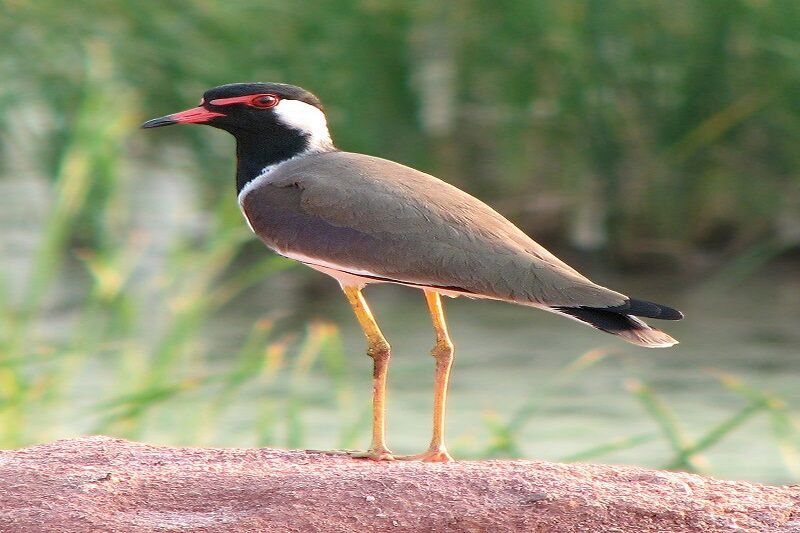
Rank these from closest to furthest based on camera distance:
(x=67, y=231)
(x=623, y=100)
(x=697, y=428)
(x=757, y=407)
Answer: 1. (x=757, y=407)
2. (x=697, y=428)
3. (x=623, y=100)
4. (x=67, y=231)

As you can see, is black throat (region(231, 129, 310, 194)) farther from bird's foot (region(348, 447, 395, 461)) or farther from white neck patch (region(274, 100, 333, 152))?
bird's foot (region(348, 447, 395, 461))

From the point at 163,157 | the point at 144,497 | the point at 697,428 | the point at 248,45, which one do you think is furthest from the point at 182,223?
the point at 144,497

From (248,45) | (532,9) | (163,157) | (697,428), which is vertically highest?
(532,9)

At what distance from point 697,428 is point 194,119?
341 cm

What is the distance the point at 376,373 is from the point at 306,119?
2.04 ft

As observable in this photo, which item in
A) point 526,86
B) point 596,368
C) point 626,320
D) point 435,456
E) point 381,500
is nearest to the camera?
point 381,500

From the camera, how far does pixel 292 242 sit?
3207 mm

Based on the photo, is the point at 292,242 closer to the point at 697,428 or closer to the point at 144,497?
the point at 144,497

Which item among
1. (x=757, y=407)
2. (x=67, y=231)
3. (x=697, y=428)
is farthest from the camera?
(x=67, y=231)

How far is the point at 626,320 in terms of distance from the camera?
2914mm

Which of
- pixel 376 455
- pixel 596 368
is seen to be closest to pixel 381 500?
pixel 376 455

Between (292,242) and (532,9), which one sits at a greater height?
(532,9)

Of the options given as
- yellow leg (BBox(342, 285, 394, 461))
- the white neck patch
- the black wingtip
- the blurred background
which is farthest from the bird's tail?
the blurred background

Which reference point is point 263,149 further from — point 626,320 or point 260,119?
point 626,320
